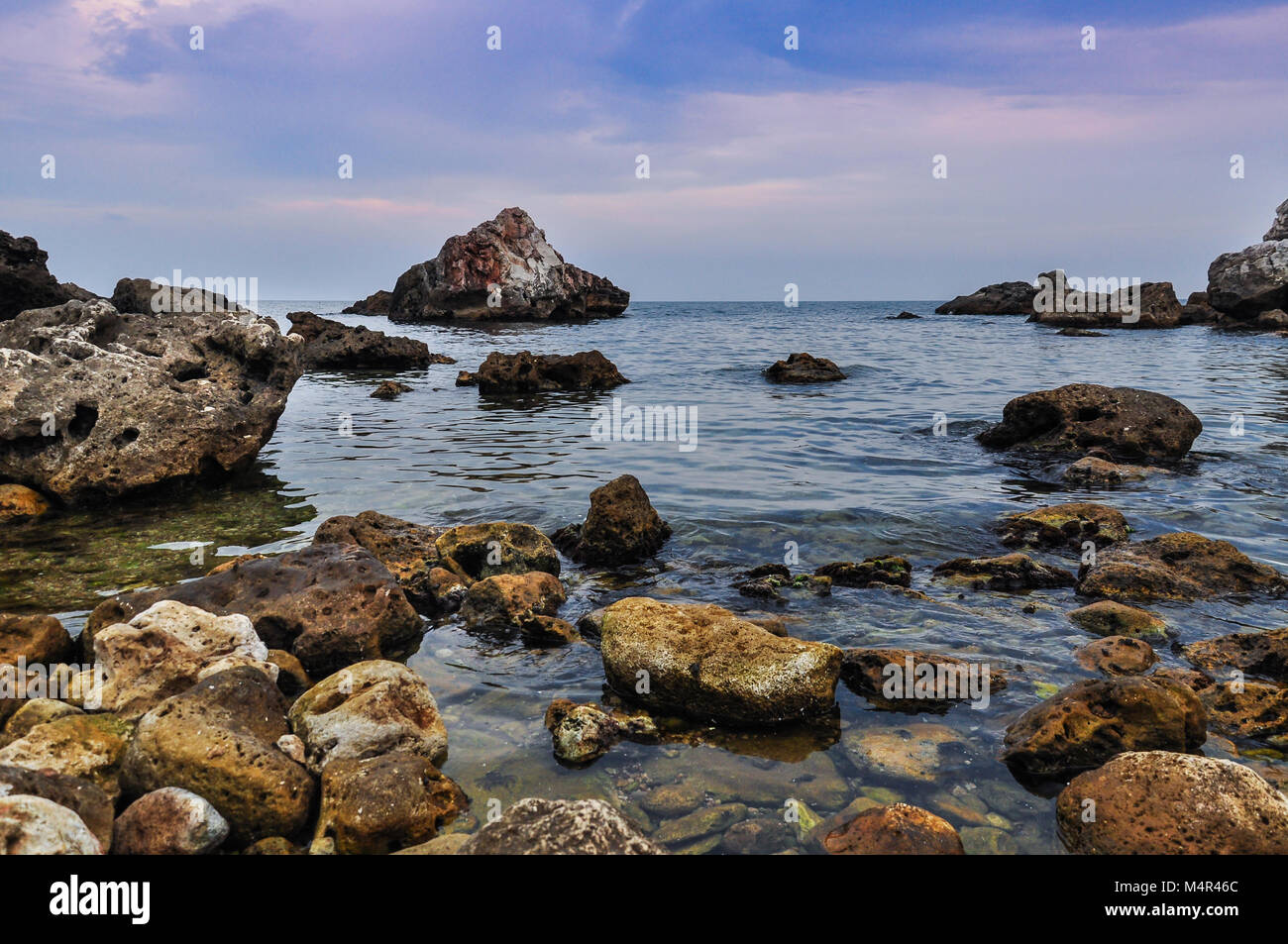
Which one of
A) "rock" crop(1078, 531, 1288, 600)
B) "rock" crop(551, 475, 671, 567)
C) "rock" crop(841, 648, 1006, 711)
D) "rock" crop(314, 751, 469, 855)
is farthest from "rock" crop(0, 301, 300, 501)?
"rock" crop(1078, 531, 1288, 600)

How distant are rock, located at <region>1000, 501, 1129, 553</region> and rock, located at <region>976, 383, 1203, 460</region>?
5570mm

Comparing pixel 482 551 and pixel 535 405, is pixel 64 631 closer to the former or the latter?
pixel 482 551

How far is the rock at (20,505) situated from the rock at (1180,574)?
13024 mm

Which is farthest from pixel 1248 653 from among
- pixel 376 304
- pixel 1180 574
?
pixel 376 304

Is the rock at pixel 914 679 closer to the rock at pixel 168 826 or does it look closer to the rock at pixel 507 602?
the rock at pixel 507 602

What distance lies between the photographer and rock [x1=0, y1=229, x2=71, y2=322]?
22000 millimetres

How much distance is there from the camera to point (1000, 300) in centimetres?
8844

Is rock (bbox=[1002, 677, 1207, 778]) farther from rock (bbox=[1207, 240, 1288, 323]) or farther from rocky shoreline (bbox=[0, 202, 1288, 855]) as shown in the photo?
rock (bbox=[1207, 240, 1288, 323])

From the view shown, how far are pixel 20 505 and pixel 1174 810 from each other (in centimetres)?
1307

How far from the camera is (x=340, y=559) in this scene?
24.2 feet

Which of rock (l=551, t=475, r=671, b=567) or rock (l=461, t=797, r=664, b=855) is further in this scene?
rock (l=551, t=475, r=671, b=567)
